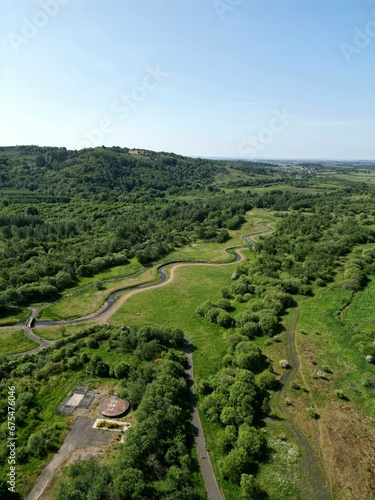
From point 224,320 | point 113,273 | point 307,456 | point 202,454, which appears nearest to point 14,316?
point 113,273

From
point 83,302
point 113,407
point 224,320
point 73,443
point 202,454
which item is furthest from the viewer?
point 83,302

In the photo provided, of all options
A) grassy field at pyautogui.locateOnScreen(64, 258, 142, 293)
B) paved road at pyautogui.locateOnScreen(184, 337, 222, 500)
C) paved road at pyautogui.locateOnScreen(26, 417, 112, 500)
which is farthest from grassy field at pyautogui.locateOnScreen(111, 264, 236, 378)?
Result: paved road at pyautogui.locateOnScreen(26, 417, 112, 500)

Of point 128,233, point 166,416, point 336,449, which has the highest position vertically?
point 128,233

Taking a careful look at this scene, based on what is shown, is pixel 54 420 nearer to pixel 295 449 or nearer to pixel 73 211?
pixel 295 449

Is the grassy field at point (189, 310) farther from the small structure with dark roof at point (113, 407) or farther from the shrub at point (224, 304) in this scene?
the small structure with dark roof at point (113, 407)

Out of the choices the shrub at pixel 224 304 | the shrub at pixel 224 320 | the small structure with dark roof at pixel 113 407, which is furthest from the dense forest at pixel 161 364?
the small structure with dark roof at pixel 113 407

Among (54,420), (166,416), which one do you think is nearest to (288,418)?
(166,416)

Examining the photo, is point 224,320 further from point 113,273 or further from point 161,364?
point 113,273
